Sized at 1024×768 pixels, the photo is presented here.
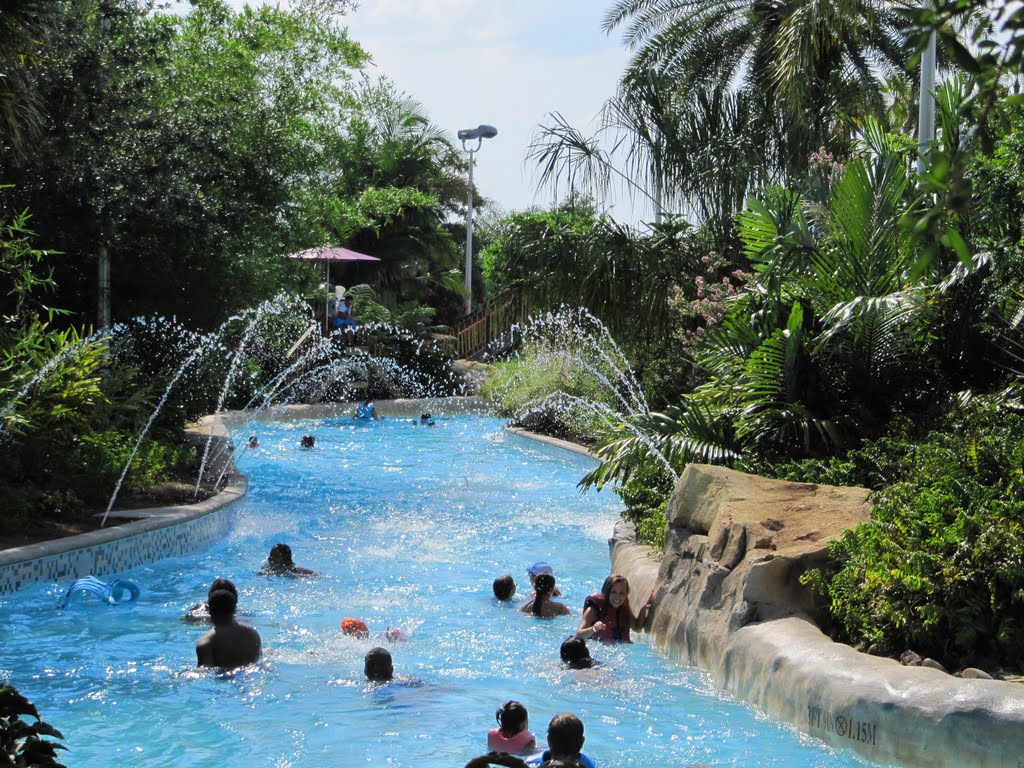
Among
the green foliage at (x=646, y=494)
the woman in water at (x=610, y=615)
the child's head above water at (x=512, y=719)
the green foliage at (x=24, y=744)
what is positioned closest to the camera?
the green foliage at (x=24, y=744)

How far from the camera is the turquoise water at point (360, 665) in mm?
6418

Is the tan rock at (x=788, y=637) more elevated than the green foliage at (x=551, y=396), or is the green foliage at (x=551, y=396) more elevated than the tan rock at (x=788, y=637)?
the green foliage at (x=551, y=396)

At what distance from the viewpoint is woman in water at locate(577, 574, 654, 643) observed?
27.4 ft

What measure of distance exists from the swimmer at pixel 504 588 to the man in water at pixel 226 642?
2643 millimetres

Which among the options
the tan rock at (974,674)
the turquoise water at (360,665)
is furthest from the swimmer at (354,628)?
the tan rock at (974,674)

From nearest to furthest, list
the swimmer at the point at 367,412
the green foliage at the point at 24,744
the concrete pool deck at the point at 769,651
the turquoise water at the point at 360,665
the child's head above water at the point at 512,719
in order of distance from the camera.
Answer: the green foliage at the point at 24,744 < the concrete pool deck at the point at 769,651 < the child's head above water at the point at 512,719 < the turquoise water at the point at 360,665 < the swimmer at the point at 367,412

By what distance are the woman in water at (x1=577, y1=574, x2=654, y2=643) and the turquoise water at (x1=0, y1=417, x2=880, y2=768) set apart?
0.16 meters

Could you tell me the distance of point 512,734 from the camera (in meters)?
5.86

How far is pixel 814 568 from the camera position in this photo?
22.4 ft

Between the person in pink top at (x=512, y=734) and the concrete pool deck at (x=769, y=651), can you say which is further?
the person in pink top at (x=512, y=734)

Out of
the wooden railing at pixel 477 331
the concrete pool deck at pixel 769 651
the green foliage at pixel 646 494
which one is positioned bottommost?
the concrete pool deck at pixel 769 651

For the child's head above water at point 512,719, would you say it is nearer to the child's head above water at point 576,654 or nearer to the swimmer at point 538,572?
the child's head above water at point 576,654

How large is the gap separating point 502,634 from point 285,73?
1514 centimetres

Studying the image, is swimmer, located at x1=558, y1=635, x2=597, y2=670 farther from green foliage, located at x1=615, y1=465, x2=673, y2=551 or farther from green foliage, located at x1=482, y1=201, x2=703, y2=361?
green foliage, located at x1=482, y1=201, x2=703, y2=361
